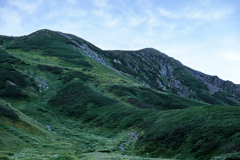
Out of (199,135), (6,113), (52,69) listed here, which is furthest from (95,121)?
(52,69)

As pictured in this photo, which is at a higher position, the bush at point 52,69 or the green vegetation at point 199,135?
the bush at point 52,69

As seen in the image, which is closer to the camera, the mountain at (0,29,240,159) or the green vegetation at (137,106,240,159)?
the green vegetation at (137,106,240,159)

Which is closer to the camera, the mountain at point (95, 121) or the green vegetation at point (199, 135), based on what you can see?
the green vegetation at point (199, 135)

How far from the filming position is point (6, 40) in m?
186

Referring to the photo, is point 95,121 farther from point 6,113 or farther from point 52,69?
point 52,69

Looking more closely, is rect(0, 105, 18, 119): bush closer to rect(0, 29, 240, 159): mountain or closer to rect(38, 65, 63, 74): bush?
rect(0, 29, 240, 159): mountain

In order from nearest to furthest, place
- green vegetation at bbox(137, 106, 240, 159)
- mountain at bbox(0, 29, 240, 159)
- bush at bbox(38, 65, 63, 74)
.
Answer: green vegetation at bbox(137, 106, 240, 159) < mountain at bbox(0, 29, 240, 159) < bush at bbox(38, 65, 63, 74)

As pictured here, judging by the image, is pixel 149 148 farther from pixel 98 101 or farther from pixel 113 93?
pixel 113 93

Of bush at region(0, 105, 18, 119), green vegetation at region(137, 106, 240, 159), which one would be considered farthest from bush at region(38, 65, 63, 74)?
green vegetation at region(137, 106, 240, 159)

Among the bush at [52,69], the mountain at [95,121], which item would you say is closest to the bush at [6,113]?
the mountain at [95,121]

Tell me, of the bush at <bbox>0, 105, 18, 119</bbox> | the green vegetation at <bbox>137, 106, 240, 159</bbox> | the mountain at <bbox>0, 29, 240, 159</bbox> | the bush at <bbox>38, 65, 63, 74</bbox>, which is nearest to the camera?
the green vegetation at <bbox>137, 106, 240, 159</bbox>

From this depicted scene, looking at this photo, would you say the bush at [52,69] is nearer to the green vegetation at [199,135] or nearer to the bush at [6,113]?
the bush at [6,113]

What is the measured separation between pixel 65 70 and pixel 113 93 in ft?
148

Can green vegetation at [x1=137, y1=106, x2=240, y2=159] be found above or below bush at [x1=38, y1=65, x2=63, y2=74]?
below
